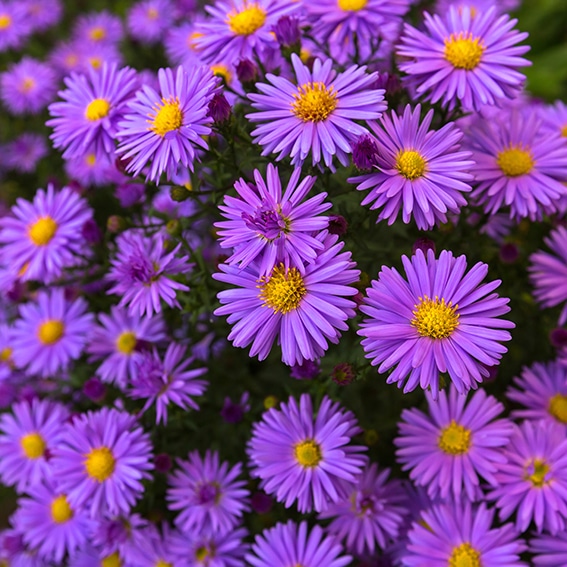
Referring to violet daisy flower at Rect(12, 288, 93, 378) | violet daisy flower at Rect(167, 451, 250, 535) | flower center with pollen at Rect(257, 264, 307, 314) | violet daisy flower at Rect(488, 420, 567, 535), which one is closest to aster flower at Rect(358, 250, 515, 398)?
flower center with pollen at Rect(257, 264, 307, 314)

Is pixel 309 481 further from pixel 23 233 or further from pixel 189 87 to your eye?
pixel 23 233

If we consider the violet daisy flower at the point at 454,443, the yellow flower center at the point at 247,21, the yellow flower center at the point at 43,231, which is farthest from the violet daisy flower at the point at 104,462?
the yellow flower center at the point at 247,21

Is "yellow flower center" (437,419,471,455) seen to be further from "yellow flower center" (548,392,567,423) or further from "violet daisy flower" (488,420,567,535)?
"yellow flower center" (548,392,567,423)

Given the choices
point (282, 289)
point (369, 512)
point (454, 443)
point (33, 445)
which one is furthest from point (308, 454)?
point (33, 445)

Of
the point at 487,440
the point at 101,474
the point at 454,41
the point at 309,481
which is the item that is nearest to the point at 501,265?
the point at 487,440

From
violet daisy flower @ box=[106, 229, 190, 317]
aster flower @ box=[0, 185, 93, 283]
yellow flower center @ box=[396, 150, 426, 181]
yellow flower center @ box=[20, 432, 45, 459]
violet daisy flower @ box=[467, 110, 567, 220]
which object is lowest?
yellow flower center @ box=[20, 432, 45, 459]

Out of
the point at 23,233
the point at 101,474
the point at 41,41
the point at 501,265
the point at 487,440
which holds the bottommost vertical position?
the point at 101,474

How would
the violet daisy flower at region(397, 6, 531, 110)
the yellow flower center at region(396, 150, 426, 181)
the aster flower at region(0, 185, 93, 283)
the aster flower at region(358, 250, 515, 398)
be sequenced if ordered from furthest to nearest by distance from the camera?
the aster flower at region(0, 185, 93, 283), the violet daisy flower at region(397, 6, 531, 110), the yellow flower center at region(396, 150, 426, 181), the aster flower at region(358, 250, 515, 398)
